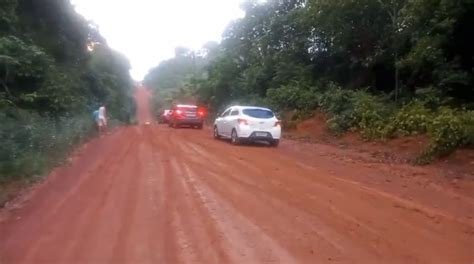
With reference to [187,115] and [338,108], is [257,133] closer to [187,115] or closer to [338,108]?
[338,108]

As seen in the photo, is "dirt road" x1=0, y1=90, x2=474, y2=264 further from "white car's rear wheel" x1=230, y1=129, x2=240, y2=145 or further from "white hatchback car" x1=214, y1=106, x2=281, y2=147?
"white car's rear wheel" x1=230, y1=129, x2=240, y2=145

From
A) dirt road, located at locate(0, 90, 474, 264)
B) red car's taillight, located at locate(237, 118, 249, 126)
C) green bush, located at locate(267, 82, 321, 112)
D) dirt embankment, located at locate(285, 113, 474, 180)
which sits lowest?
dirt road, located at locate(0, 90, 474, 264)

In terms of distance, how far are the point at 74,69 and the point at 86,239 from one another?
22311 mm

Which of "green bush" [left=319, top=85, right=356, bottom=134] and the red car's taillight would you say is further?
"green bush" [left=319, top=85, right=356, bottom=134]

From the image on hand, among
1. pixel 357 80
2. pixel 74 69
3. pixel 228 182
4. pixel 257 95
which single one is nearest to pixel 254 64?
pixel 257 95

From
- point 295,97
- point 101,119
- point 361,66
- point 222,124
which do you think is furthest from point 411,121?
point 101,119

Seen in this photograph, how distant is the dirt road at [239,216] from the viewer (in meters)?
6.02

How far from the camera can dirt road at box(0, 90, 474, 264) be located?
6023 mm

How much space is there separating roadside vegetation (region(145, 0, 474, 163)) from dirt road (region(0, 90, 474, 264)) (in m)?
4.90

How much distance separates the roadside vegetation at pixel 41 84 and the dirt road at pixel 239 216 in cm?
99

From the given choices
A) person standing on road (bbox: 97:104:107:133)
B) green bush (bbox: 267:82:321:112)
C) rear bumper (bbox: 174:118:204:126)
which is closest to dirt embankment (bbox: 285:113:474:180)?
green bush (bbox: 267:82:321:112)

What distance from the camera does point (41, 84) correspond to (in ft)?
66.1

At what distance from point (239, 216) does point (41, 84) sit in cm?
1483

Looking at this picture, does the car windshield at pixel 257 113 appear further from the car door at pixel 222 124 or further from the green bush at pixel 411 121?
the green bush at pixel 411 121
